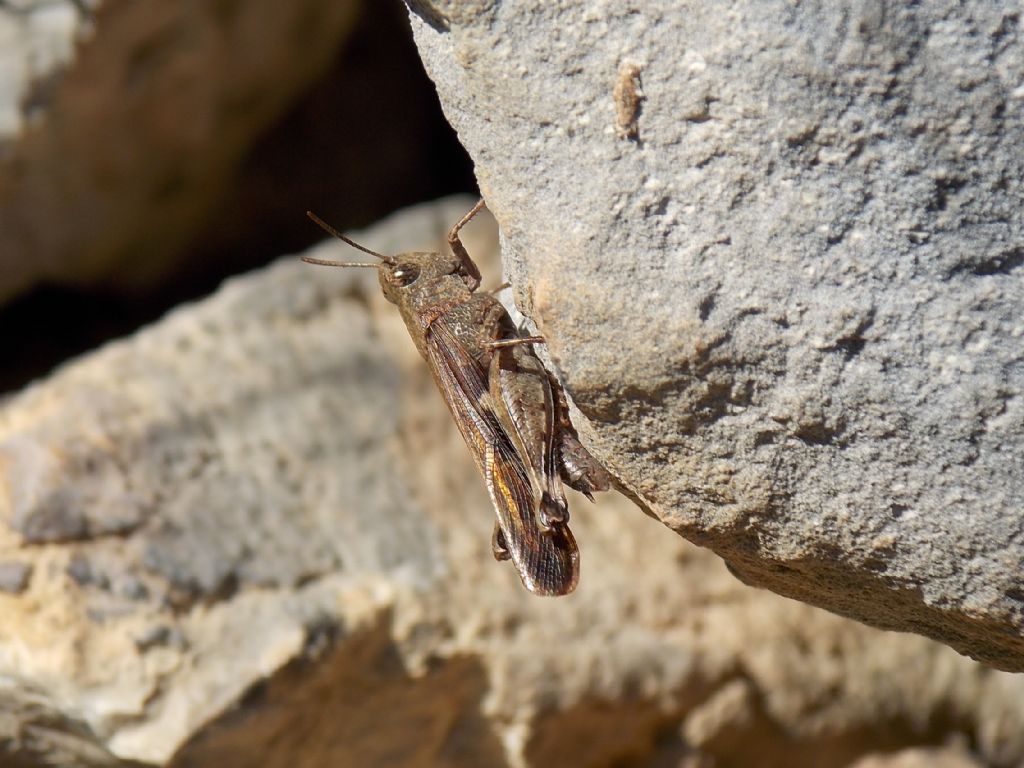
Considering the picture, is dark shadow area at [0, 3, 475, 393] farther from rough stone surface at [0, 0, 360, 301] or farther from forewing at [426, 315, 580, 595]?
forewing at [426, 315, 580, 595]

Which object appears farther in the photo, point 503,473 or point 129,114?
point 129,114

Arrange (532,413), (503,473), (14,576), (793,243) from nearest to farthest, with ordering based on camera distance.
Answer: (793,243)
(532,413)
(503,473)
(14,576)

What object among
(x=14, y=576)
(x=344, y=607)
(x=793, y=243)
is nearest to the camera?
(x=793, y=243)

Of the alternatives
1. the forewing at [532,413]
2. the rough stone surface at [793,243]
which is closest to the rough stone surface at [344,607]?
A: the forewing at [532,413]

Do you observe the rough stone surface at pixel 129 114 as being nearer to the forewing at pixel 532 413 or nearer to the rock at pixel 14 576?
the rock at pixel 14 576

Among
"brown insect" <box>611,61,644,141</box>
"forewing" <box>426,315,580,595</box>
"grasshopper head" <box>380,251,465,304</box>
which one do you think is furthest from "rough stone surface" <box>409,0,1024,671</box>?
"grasshopper head" <box>380,251,465,304</box>

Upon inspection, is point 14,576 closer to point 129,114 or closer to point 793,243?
point 129,114

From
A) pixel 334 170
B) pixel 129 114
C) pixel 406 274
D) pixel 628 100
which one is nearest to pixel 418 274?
pixel 406 274

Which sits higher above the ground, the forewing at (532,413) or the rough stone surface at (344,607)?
the forewing at (532,413)
